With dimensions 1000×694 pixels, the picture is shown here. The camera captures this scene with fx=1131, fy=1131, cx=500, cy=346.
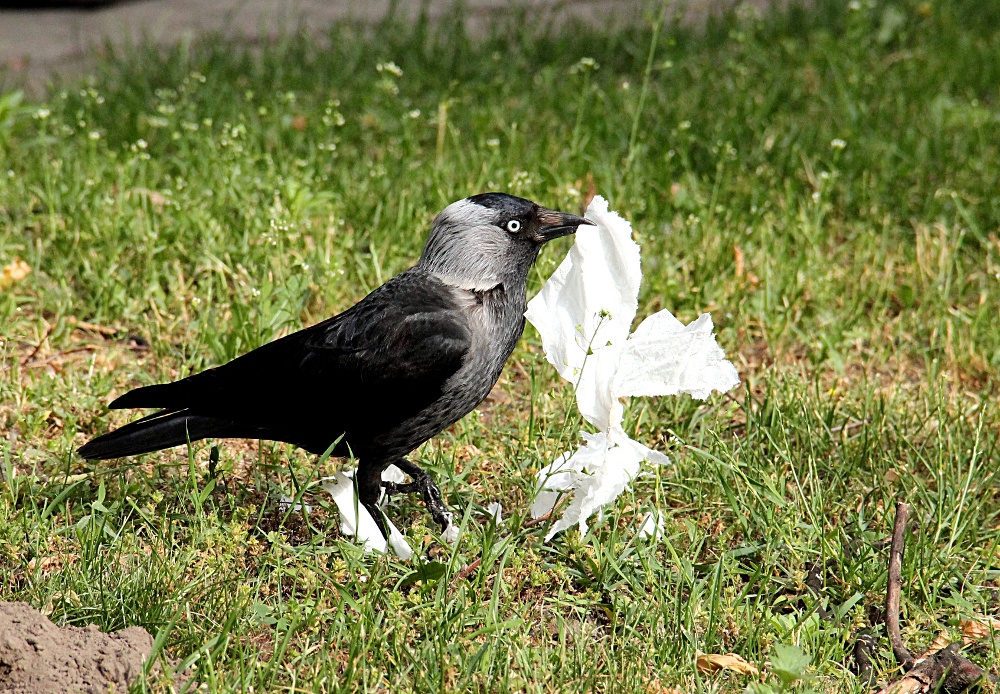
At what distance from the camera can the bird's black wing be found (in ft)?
10.6

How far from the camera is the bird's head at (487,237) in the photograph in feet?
11.3

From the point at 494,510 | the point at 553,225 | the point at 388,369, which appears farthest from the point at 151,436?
the point at 553,225

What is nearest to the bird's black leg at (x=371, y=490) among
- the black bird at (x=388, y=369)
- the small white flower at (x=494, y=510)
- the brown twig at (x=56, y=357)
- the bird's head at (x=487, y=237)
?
the black bird at (x=388, y=369)

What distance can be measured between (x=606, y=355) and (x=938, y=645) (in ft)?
3.97

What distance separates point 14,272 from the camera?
15.2 feet

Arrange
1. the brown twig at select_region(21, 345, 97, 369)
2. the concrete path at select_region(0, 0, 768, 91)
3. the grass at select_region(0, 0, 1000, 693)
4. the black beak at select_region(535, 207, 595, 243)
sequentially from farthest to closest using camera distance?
1. the concrete path at select_region(0, 0, 768, 91)
2. the brown twig at select_region(21, 345, 97, 369)
3. the black beak at select_region(535, 207, 595, 243)
4. the grass at select_region(0, 0, 1000, 693)

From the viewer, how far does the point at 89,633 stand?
8.91 feet

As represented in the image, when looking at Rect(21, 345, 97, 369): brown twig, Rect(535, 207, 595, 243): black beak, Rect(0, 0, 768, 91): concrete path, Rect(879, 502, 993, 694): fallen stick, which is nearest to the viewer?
Rect(879, 502, 993, 694): fallen stick

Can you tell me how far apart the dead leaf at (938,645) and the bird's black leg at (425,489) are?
4.62ft

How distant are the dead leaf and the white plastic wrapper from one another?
A: 1.45m

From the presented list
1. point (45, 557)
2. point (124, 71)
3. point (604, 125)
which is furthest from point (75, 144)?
point (45, 557)

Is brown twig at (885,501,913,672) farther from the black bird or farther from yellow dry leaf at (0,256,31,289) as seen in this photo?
yellow dry leaf at (0,256,31,289)

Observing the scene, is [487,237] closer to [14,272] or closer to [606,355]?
[606,355]

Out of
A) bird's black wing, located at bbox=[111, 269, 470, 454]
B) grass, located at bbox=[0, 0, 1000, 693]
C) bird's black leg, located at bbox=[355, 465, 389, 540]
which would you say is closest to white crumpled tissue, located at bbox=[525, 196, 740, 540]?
grass, located at bbox=[0, 0, 1000, 693]
